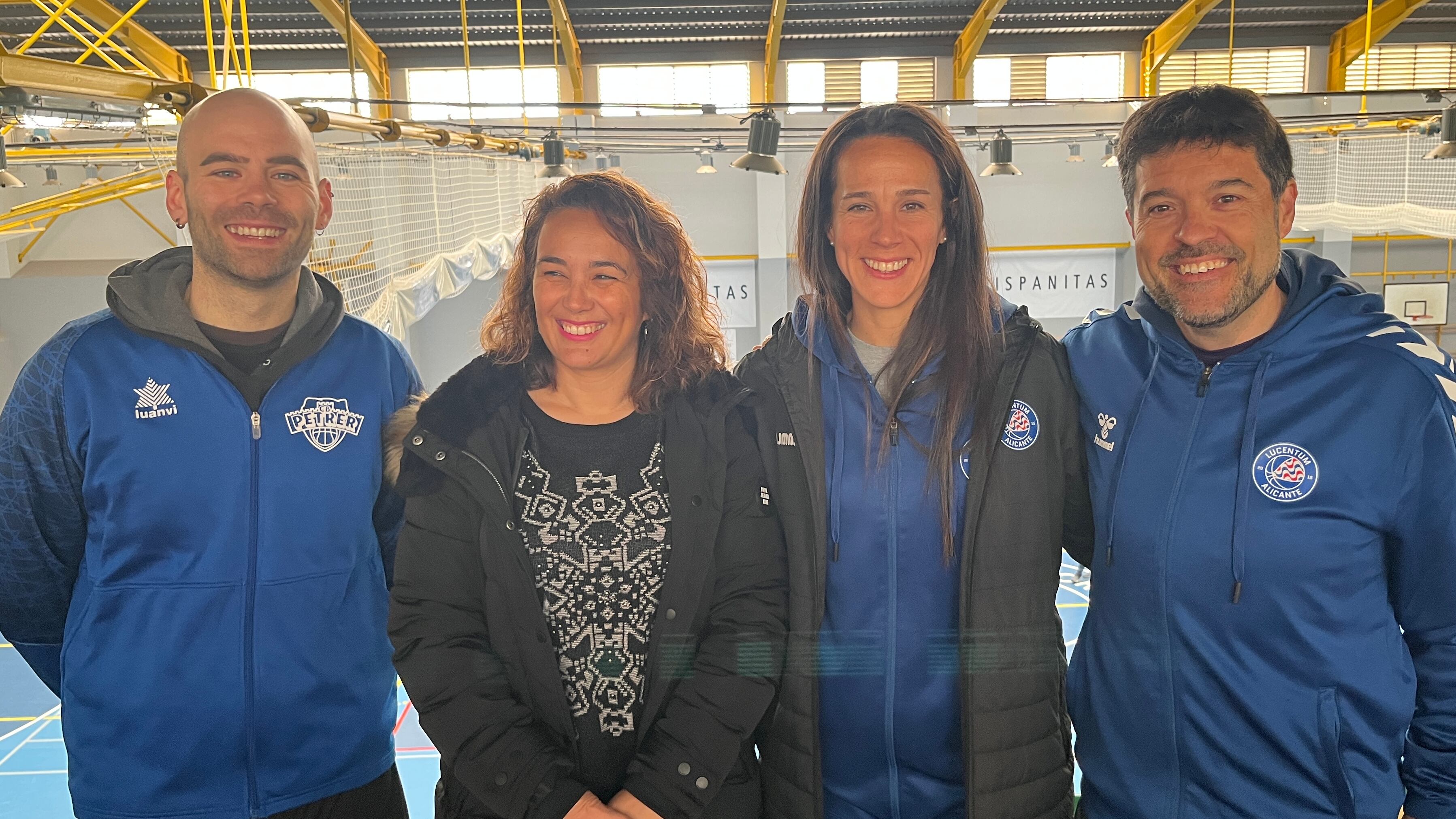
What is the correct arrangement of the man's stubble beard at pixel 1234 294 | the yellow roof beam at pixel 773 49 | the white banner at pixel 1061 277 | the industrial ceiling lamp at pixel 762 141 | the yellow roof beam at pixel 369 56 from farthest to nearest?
the white banner at pixel 1061 277 → the yellow roof beam at pixel 773 49 → the yellow roof beam at pixel 369 56 → the industrial ceiling lamp at pixel 762 141 → the man's stubble beard at pixel 1234 294

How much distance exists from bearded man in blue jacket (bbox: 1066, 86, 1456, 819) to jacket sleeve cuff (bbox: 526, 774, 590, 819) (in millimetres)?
1069

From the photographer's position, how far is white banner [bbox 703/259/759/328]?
45.9 feet

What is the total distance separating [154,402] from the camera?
6.25 ft

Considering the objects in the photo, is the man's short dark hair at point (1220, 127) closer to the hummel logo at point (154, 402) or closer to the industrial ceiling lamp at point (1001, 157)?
the hummel logo at point (154, 402)

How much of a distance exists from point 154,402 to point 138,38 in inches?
441

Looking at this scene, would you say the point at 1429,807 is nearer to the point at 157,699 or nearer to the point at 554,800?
the point at 554,800

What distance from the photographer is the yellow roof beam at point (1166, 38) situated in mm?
11742

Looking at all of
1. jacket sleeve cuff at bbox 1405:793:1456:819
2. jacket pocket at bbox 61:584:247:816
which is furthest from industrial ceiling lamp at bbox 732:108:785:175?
jacket sleeve cuff at bbox 1405:793:1456:819

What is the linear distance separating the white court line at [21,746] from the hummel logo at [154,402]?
208 inches

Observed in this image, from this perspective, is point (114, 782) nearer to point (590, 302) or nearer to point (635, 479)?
point (635, 479)

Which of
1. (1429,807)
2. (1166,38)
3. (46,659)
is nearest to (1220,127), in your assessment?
(1429,807)

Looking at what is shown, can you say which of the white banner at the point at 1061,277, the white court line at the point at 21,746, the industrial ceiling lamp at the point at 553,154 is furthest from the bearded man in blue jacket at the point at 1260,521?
the white banner at the point at 1061,277

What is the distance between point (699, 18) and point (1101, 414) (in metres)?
12.1

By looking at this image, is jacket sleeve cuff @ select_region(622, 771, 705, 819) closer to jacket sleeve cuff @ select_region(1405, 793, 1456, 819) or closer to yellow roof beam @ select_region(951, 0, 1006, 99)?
jacket sleeve cuff @ select_region(1405, 793, 1456, 819)
